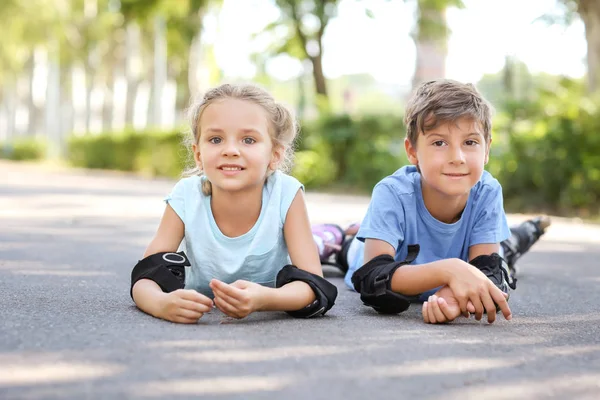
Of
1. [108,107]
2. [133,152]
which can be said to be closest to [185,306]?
[133,152]

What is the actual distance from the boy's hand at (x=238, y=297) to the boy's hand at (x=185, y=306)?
0.16 ft

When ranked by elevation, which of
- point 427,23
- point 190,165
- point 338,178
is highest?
point 427,23

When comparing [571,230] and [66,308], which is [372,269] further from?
[571,230]

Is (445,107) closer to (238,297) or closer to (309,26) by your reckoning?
(238,297)

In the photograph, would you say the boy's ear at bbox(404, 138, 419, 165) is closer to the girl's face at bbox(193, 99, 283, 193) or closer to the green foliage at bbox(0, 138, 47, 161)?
the girl's face at bbox(193, 99, 283, 193)

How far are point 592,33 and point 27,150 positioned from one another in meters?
28.5

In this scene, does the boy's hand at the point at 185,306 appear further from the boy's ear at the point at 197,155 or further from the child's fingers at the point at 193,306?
the boy's ear at the point at 197,155

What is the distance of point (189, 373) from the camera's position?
2314mm

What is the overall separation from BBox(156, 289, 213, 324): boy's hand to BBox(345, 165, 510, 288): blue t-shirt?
861mm

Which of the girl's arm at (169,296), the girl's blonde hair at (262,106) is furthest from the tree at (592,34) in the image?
the girl's arm at (169,296)

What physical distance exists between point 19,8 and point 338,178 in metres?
25.9

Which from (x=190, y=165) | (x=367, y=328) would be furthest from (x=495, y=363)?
(x=190, y=165)

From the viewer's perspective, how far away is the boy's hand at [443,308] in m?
3.21

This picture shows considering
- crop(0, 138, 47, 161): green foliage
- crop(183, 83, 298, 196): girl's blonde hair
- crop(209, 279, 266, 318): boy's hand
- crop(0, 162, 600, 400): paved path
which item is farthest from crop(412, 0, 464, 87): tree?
crop(0, 138, 47, 161): green foliage
